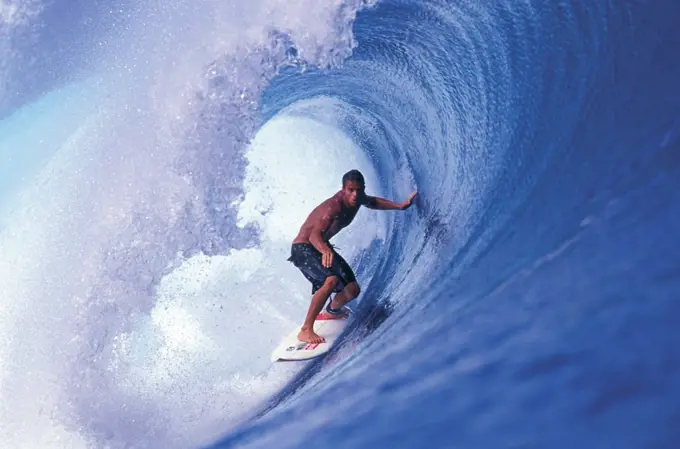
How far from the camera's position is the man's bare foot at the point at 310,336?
18.1ft

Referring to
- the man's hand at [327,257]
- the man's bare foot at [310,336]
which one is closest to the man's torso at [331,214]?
the man's hand at [327,257]

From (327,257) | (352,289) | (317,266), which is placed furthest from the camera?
(352,289)

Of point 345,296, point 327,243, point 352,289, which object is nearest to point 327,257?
point 327,243

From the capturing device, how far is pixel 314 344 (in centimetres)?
558

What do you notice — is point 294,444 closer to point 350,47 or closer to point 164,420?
point 164,420

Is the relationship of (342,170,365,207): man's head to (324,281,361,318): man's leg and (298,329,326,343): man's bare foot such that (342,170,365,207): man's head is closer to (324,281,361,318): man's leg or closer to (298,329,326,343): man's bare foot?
(324,281,361,318): man's leg

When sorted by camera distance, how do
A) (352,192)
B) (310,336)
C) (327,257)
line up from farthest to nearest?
(310,336) < (352,192) < (327,257)

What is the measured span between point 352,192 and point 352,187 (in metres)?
0.05

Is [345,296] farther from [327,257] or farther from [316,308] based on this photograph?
[327,257]

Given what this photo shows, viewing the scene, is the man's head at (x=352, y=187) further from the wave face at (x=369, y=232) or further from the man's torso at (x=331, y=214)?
the wave face at (x=369, y=232)

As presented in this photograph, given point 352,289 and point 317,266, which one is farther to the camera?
point 352,289

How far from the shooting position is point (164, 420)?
240 inches

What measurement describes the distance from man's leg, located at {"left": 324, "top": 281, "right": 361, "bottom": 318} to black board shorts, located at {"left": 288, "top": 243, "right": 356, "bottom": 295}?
45 millimetres

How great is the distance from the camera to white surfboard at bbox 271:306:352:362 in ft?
18.3
